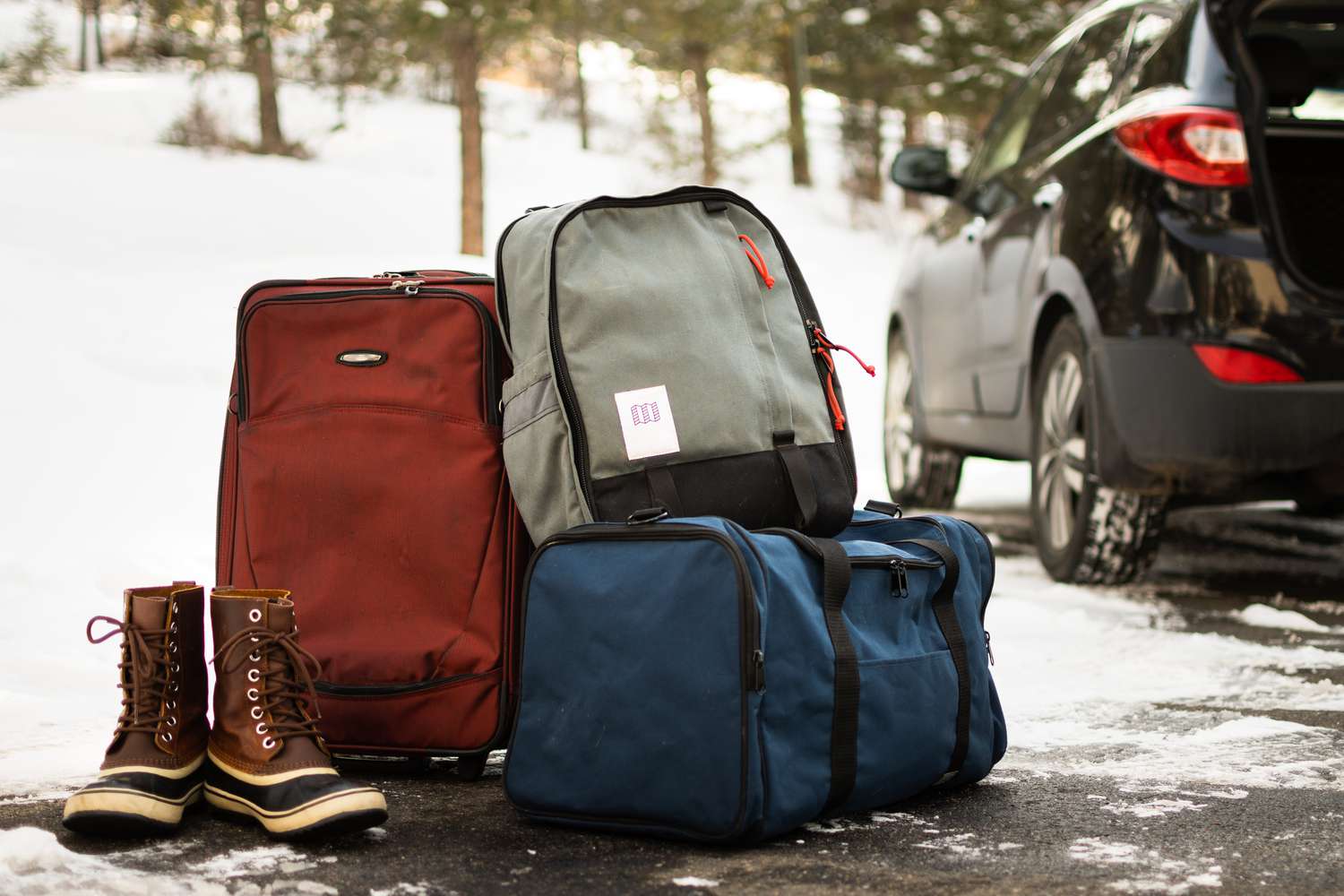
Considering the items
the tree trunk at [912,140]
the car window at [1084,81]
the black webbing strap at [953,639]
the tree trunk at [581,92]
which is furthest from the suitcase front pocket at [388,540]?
the tree trunk at [581,92]

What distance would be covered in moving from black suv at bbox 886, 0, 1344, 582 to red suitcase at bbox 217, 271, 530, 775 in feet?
6.63

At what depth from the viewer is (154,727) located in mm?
2340

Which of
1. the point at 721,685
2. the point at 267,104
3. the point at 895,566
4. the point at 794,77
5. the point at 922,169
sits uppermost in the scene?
the point at 794,77

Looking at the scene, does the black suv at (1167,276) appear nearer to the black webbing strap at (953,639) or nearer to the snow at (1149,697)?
the snow at (1149,697)

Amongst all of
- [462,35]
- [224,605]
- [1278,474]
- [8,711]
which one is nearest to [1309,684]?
[1278,474]

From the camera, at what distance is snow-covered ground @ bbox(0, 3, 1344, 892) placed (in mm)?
2830

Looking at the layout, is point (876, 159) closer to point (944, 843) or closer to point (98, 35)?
point (98, 35)

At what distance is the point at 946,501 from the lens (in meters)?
6.56

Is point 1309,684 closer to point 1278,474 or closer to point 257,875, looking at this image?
point 1278,474

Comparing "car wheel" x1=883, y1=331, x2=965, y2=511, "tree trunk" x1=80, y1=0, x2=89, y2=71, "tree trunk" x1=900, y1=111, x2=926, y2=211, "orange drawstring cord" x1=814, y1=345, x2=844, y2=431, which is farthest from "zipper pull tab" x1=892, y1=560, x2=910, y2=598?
"tree trunk" x1=900, y1=111, x2=926, y2=211

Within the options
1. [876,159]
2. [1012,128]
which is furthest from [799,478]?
[876,159]

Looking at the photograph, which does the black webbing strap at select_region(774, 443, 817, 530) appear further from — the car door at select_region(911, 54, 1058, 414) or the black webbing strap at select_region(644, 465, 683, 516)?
the car door at select_region(911, 54, 1058, 414)

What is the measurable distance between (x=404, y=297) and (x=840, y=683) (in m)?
1.08

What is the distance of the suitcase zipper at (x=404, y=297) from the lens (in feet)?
8.74
